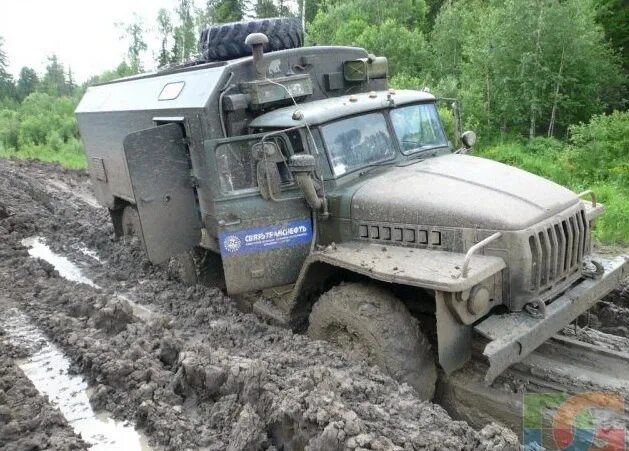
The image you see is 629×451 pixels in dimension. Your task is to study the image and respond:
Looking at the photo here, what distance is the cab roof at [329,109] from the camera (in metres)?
5.26

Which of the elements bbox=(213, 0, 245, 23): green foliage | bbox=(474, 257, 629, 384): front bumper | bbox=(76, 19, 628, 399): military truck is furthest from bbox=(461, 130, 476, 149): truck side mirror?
bbox=(213, 0, 245, 23): green foliage

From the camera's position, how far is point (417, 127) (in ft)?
19.3

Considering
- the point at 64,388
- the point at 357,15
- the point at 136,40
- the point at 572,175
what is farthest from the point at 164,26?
the point at 64,388

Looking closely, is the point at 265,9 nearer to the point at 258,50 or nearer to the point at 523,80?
the point at 523,80

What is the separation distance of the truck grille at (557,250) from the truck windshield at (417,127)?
161 centimetres

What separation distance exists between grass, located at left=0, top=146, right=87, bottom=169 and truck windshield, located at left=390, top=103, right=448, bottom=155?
14.7 metres

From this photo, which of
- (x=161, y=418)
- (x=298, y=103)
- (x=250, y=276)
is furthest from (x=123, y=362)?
(x=298, y=103)

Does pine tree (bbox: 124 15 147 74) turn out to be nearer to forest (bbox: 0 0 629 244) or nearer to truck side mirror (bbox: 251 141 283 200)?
forest (bbox: 0 0 629 244)

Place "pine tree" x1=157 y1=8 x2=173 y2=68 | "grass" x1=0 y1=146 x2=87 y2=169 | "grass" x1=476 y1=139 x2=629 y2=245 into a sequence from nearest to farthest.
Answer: "grass" x1=476 y1=139 x2=629 y2=245
"grass" x1=0 y1=146 x2=87 y2=169
"pine tree" x1=157 y1=8 x2=173 y2=68

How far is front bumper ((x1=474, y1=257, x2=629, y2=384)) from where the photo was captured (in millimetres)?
4023

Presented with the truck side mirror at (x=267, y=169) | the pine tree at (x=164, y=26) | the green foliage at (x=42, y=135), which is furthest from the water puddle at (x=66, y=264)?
the pine tree at (x=164, y=26)

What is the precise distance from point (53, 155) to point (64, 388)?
63.3 feet

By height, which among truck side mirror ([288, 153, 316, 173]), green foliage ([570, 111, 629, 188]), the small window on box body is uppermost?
the small window on box body

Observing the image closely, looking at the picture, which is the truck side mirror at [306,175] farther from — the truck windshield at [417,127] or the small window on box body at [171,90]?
the small window on box body at [171,90]
